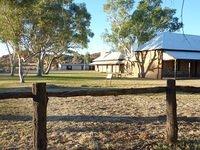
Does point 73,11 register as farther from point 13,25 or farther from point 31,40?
point 13,25

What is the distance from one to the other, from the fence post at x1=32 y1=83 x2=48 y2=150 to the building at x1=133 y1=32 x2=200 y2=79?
1765 inches

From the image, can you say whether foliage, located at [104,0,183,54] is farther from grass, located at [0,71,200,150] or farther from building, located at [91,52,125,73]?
grass, located at [0,71,200,150]

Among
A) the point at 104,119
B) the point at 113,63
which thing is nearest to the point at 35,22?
the point at 104,119

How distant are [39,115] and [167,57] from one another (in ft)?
150

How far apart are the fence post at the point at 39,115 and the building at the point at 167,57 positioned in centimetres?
4484

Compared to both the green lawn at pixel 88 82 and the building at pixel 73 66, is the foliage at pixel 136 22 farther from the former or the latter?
the building at pixel 73 66

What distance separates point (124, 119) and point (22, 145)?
12.2 feet

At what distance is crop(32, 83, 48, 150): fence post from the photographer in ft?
23.6

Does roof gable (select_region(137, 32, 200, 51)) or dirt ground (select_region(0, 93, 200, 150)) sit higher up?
roof gable (select_region(137, 32, 200, 51))

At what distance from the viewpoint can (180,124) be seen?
10242 mm

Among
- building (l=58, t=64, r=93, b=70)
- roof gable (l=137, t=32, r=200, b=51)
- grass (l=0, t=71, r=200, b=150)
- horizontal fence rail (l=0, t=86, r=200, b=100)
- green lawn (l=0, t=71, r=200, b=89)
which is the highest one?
roof gable (l=137, t=32, r=200, b=51)

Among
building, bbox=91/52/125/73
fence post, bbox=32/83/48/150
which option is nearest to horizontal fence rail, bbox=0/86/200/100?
fence post, bbox=32/83/48/150

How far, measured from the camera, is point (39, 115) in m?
7.25

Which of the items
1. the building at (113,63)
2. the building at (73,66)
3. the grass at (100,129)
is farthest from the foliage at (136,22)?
the building at (73,66)
